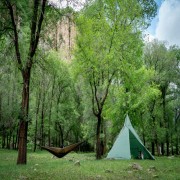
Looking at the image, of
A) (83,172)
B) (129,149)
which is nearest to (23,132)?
(83,172)

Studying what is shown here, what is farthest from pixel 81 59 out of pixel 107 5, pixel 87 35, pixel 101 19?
pixel 107 5

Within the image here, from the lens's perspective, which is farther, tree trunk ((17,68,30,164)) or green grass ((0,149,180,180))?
tree trunk ((17,68,30,164))

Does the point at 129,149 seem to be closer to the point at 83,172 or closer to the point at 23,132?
the point at 23,132

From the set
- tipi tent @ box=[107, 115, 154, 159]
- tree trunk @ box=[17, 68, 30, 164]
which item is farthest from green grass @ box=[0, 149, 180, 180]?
tipi tent @ box=[107, 115, 154, 159]

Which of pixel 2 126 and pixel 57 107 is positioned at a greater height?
pixel 57 107

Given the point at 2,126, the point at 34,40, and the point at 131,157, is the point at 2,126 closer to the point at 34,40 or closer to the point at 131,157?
the point at 131,157

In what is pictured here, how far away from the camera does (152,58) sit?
37.0 m

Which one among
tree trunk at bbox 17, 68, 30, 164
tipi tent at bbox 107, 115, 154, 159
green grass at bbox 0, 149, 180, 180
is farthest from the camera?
tipi tent at bbox 107, 115, 154, 159

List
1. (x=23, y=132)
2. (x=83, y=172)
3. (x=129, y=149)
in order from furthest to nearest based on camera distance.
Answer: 1. (x=129, y=149)
2. (x=23, y=132)
3. (x=83, y=172)

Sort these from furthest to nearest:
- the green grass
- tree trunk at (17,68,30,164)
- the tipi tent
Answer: the tipi tent, tree trunk at (17,68,30,164), the green grass

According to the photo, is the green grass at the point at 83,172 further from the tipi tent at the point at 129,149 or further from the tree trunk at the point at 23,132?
the tipi tent at the point at 129,149

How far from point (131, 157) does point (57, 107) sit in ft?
80.4

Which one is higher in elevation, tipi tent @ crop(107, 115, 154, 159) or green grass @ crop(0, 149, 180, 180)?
tipi tent @ crop(107, 115, 154, 159)

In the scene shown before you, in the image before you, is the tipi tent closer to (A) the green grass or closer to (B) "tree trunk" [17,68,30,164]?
(A) the green grass
